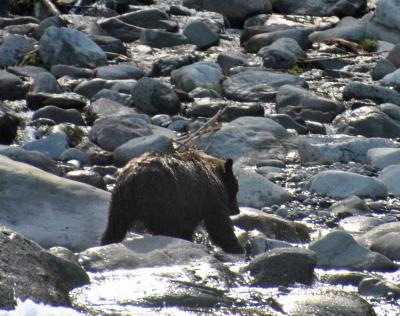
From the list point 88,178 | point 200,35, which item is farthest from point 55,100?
point 200,35

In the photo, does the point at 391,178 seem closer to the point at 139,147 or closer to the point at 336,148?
the point at 336,148

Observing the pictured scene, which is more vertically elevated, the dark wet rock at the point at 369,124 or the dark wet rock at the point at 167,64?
the dark wet rock at the point at 369,124

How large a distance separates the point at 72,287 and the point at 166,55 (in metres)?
9.43

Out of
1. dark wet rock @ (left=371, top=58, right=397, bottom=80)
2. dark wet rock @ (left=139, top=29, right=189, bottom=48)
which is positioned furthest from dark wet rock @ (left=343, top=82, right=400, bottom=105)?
dark wet rock @ (left=139, top=29, right=189, bottom=48)

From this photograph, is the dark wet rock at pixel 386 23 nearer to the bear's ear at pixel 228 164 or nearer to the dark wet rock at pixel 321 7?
the dark wet rock at pixel 321 7

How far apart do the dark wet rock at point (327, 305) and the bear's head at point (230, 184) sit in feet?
5.73

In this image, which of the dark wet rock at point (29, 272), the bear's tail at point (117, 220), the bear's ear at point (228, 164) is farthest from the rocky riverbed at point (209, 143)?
the bear's ear at point (228, 164)

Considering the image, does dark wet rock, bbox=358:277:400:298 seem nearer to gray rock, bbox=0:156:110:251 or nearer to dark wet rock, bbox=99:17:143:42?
gray rock, bbox=0:156:110:251

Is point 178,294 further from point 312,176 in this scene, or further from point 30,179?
point 312,176

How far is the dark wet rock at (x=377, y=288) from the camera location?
645cm

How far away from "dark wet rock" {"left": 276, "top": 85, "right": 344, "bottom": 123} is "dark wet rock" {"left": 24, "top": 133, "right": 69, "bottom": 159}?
289 centimetres

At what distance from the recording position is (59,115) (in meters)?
11.9

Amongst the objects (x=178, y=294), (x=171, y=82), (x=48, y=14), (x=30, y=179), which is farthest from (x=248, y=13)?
(x=178, y=294)

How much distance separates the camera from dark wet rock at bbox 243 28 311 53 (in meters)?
16.1
